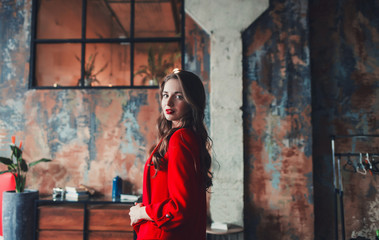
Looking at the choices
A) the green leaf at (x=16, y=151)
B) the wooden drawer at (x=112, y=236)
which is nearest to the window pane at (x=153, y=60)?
the green leaf at (x=16, y=151)

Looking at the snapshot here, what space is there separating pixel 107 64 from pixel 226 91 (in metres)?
1.81

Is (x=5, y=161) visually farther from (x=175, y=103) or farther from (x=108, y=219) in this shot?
(x=175, y=103)

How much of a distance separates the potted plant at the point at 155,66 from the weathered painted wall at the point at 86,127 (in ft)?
0.87

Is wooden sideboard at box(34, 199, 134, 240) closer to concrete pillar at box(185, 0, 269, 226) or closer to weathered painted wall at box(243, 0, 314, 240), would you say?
concrete pillar at box(185, 0, 269, 226)

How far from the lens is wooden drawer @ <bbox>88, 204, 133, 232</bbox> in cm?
308

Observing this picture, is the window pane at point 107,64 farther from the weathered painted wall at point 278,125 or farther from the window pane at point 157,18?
the weathered painted wall at point 278,125

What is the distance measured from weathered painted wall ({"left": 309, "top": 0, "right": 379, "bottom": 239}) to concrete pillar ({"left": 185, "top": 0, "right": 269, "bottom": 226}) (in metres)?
1.00

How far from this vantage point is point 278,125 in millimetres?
3377

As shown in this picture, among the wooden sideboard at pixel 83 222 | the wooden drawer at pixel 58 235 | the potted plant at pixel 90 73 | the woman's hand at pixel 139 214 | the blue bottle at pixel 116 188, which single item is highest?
the potted plant at pixel 90 73

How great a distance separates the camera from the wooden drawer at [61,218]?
→ 10.3ft

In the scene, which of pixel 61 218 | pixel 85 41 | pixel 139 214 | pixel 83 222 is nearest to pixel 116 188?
Result: pixel 83 222

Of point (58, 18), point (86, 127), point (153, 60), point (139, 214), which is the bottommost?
point (139, 214)

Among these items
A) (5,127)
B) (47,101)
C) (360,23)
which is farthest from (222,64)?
(5,127)

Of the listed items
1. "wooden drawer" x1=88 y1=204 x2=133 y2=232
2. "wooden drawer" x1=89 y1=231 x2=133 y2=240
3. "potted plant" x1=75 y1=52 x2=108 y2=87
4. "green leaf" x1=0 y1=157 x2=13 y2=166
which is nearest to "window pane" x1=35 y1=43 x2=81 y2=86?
"potted plant" x1=75 y1=52 x2=108 y2=87
